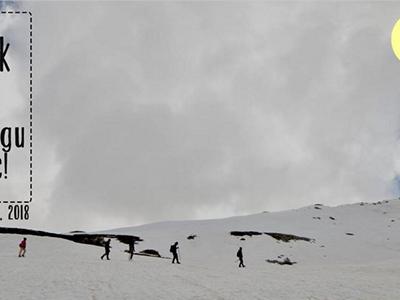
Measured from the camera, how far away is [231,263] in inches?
1875

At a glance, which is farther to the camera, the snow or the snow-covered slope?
the snow-covered slope

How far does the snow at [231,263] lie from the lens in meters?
18.2

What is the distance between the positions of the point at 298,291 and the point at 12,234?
137 ft

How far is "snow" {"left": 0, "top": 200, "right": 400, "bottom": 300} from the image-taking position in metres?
18.2

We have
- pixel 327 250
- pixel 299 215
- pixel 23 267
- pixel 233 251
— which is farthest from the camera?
pixel 299 215

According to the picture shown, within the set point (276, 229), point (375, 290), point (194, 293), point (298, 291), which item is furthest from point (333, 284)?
point (276, 229)

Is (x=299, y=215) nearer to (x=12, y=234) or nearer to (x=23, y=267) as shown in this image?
(x=12, y=234)

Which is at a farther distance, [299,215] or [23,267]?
[299,215]

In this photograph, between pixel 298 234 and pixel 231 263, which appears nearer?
pixel 231 263

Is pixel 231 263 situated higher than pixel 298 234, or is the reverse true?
pixel 298 234

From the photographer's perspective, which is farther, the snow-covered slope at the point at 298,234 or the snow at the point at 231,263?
the snow-covered slope at the point at 298,234

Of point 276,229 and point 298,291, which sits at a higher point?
point 276,229

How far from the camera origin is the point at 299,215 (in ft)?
285

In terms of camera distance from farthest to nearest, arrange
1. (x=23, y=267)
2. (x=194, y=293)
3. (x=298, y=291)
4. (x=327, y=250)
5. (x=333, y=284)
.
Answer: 1. (x=327, y=250)
2. (x=23, y=267)
3. (x=333, y=284)
4. (x=298, y=291)
5. (x=194, y=293)
